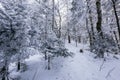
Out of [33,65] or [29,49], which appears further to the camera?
[33,65]

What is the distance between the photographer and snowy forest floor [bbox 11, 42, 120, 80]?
9.70m

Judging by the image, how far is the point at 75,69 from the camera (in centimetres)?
1052

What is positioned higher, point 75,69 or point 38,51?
point 38,51

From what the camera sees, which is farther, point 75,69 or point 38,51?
point 75,69

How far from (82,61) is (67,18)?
53.1 feet

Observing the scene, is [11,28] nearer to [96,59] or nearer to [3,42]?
[3,42]

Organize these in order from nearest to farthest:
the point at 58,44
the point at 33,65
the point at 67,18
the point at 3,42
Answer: the point at 3,42, the point at 58,44, the point at 33,65, the point at 67,18

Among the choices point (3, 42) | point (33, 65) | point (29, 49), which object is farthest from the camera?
point (33, 65)

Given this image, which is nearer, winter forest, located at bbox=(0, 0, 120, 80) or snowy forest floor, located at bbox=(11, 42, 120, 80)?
winter forest, located at bbox=(0, 0, 120, 80)

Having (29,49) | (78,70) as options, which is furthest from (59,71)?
(29,49)

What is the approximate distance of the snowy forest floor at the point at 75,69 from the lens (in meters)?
9.70

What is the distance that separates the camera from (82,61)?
38.9ft

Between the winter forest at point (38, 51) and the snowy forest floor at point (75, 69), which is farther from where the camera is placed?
the snowy forest floor at point (75, 69)

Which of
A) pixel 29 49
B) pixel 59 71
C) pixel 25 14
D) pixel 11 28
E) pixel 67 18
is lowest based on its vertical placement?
pixel 59 71
